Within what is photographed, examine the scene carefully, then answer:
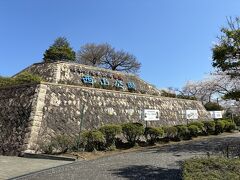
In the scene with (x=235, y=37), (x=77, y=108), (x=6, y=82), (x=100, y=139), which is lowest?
(x=100, y=139)

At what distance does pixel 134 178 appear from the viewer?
29.9 ft

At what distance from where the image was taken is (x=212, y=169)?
7.85m

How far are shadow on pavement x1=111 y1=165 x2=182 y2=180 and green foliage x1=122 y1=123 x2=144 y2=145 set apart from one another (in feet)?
20.6

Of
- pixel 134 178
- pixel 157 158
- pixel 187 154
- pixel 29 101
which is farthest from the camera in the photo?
pixel 29 101

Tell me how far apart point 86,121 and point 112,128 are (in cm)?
295

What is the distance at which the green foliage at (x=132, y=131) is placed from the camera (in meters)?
17.2

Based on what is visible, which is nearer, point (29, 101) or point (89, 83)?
point (29, 101)

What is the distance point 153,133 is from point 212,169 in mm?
10408

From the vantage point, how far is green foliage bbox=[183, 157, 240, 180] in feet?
23.6

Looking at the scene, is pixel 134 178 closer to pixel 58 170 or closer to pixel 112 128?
pixel 58 170

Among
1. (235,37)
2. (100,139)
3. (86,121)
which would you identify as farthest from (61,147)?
(235,37)

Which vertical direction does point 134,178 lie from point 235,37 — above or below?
below

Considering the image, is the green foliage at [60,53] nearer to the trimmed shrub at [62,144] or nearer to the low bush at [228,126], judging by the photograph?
the low bush at [228,126]

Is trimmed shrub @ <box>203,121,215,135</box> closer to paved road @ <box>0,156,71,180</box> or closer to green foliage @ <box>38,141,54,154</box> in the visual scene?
green foliage @ <box>38,141,54,154</box>
